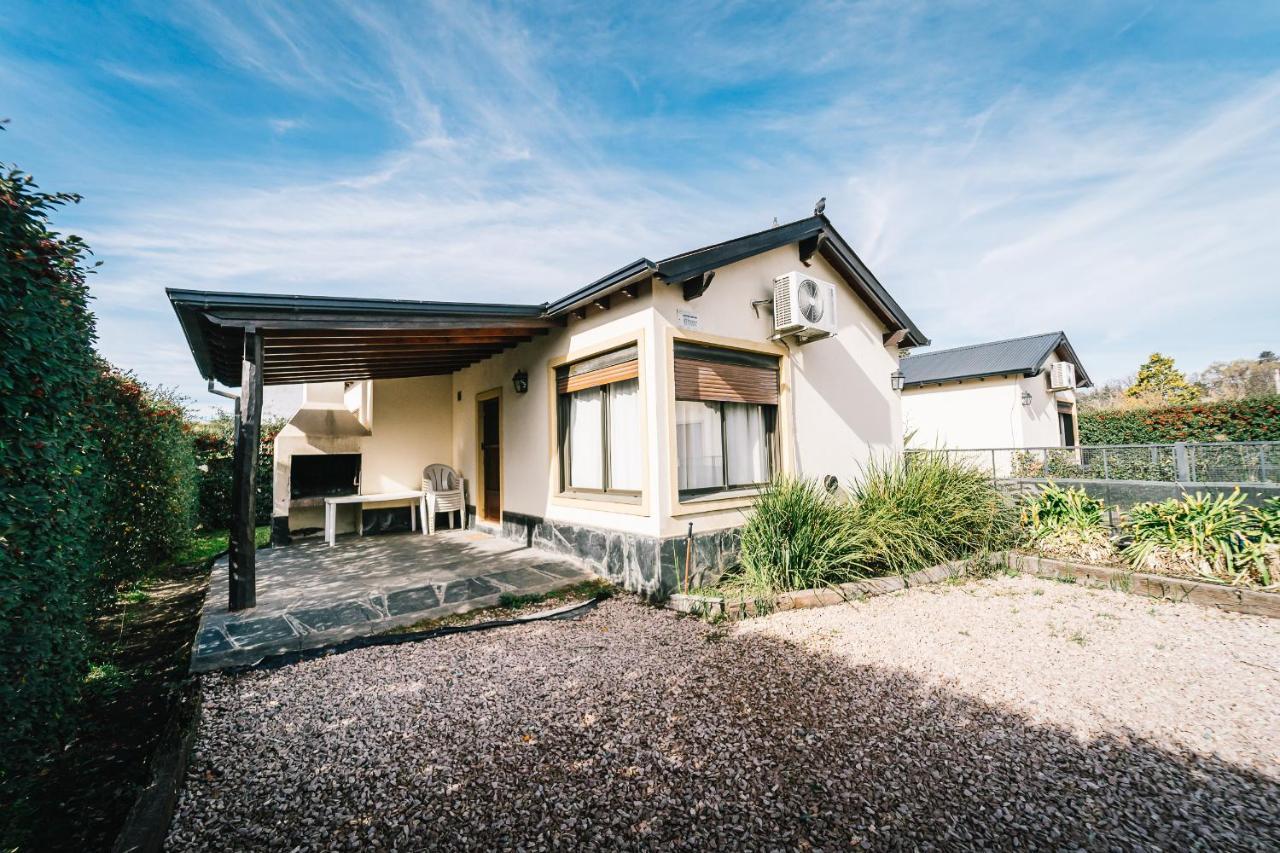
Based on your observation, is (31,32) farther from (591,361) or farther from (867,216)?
(867,216)

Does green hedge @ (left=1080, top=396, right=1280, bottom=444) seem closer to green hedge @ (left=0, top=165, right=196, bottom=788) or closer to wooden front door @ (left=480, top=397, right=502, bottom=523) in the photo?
wooden front door @ (left=480, top=397, right=502, bottom=523)

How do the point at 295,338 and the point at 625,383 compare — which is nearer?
the point at 295,338

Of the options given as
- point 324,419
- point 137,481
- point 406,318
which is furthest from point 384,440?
point 406,318

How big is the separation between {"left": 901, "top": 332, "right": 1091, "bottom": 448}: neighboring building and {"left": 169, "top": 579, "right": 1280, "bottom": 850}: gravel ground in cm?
1121

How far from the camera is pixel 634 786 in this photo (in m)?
2.34

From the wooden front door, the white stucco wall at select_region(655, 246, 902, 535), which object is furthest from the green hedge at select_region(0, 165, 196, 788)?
the wooden front door

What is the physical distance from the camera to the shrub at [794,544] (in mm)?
5309

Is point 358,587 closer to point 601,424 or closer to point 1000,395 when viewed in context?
point 601,424

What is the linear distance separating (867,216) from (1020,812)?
984cm

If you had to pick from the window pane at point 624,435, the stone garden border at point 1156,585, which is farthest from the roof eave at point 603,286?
the stone garden border at point 1156,585

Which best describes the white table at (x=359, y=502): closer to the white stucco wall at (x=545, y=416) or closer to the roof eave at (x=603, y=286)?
the white stucco wall at (x=545, y=416)

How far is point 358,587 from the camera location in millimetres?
5477

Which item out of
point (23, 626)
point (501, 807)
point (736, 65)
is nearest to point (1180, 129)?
point (736, 65)

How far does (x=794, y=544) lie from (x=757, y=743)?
2.92m
